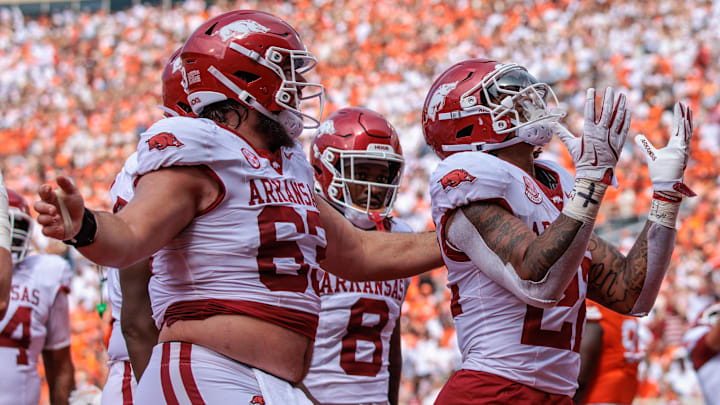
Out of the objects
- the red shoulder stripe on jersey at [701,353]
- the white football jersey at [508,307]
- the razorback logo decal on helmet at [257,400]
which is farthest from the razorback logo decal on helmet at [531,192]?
the red shoulder stripe on jersey at [701,353]

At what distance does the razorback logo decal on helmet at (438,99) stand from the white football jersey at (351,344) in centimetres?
111

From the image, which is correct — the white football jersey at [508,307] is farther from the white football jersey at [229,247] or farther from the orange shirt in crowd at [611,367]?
the orange shirt in crowd at [611,367]

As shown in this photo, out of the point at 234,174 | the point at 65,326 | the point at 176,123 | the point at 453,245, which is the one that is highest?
the point at 176,123

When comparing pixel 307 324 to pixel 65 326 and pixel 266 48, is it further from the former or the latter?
pixel 65 326

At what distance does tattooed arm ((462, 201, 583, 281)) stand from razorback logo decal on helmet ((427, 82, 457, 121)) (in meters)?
0.58

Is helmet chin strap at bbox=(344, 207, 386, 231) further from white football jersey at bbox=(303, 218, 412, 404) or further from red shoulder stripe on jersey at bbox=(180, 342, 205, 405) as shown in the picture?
red shoulder stripe on jersey at bbox=(180, 342, 205, 405)

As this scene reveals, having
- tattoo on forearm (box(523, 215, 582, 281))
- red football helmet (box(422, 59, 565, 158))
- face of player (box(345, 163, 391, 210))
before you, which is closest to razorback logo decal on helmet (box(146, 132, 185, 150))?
tattoo on forearm (box(523, 215, 582, 281))

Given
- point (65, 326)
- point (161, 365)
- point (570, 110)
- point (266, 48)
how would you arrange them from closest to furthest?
point (161, 365), point (266, 48), point (65, 326), point (570, 110)

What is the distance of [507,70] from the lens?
2.94m

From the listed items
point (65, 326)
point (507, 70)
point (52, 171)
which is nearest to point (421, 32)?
point (52, 171)

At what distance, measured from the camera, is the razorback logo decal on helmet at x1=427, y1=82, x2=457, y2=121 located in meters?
3.01

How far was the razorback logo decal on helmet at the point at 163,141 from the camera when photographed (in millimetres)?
2195

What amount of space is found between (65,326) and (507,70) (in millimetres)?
3042

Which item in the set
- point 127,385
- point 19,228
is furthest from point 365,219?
point 19,228
